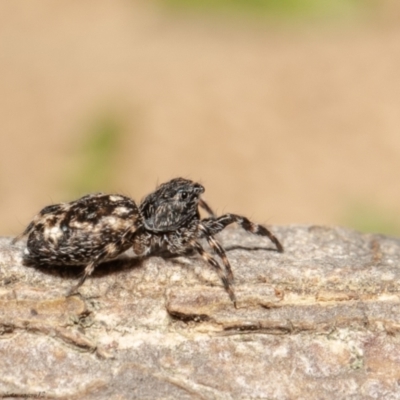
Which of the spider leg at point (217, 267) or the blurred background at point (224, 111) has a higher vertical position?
the blurred background at point (224, 111)

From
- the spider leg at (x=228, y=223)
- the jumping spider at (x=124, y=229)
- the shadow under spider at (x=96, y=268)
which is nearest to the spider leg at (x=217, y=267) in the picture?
the jumping spider at (x=124, y=229)

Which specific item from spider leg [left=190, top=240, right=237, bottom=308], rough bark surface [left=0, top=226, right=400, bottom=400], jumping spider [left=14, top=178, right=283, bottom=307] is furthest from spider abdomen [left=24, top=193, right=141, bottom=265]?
spider leg [left=190, top=240, right=237, bottom=308]

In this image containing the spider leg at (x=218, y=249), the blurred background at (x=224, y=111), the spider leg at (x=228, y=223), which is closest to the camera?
the spider leg at (x=218, y=249)

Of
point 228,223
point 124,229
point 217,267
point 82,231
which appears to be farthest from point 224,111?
point 217,267

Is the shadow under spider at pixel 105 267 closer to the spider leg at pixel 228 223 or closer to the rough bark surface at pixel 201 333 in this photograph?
the rough bark surface at pixel 201 333

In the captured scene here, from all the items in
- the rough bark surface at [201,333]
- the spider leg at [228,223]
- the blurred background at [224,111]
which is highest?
the blurred background at [224,111]

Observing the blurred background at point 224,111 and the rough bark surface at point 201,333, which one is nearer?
the rough bark surface at point 201,333

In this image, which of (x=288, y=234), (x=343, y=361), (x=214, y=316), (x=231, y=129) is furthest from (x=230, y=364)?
(x=231, y=129)

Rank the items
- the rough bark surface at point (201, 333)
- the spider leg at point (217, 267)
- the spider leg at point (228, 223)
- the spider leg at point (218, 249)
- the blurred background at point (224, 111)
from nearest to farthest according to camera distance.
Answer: the rough bark surface at point (201, 333) < the spider leg at point (217, 267) < the spider leg at point (218, 249) < the spider leg at point (228, 223) < the blurred background at point (224, 111)
